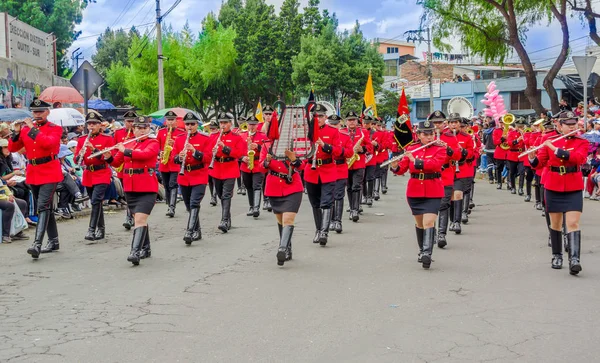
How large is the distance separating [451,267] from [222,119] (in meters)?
6.11

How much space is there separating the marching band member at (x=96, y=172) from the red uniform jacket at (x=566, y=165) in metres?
6.85

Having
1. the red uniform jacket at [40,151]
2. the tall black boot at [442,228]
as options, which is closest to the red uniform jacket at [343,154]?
the tall black boot at [442,228]

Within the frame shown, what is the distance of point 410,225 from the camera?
580 inches

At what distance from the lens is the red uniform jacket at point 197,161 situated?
41.2 ft

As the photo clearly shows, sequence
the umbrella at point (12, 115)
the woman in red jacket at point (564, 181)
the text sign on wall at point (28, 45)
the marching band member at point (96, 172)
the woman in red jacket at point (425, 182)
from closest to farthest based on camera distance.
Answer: the woman in red jacket at point (564, 181) → the woman in red jacket at point (425, 182) → the marching band member at point (96, 172) → the umbrella at point (12, 115) → the text sign on wall at point (28, 45)

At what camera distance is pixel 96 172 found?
13.0 m

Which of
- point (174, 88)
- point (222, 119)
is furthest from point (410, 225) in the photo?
point (174, 88)

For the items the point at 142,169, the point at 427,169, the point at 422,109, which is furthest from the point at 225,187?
the point at 422,109

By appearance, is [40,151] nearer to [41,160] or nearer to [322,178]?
[41,160]

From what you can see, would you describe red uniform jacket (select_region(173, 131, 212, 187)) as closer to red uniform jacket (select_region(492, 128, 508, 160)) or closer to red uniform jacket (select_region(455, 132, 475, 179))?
red uniform jacket (select_region(455, 132, 475, 179))

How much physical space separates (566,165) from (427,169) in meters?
1.75

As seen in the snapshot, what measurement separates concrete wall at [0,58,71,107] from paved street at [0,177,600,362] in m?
Answer: 12.5

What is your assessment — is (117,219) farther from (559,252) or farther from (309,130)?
(559,252)

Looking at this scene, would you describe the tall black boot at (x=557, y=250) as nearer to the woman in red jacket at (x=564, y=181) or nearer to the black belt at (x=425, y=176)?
the woman in red jacket at (x=564, y=181)
